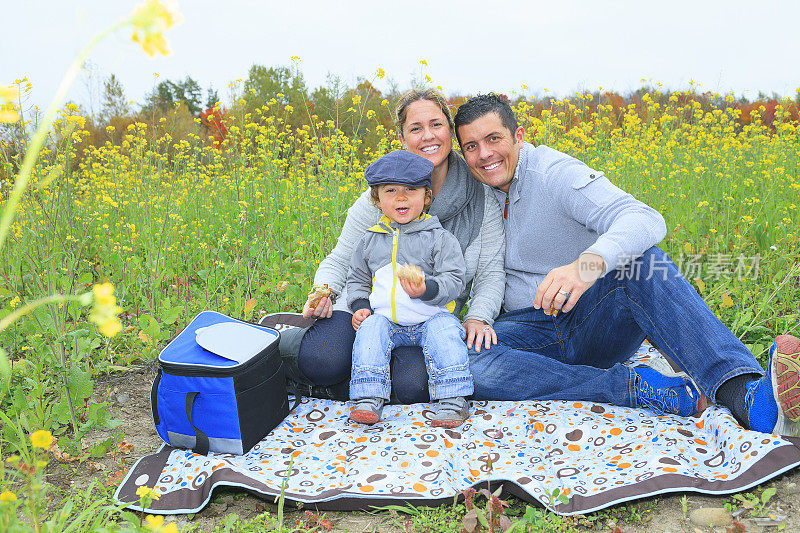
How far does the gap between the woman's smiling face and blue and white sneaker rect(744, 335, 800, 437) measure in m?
1.45

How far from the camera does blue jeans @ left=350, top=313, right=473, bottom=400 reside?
2324 millimetres

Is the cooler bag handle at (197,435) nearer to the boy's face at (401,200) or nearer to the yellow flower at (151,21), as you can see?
the boy's face at (401,200)

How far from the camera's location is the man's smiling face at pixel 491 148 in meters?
2.47

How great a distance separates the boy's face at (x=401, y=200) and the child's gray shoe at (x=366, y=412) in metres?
0.76

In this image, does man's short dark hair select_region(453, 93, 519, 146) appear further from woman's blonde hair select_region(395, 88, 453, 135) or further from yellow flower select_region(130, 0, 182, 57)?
yellow flower select_region(130, 0, 182, 57)

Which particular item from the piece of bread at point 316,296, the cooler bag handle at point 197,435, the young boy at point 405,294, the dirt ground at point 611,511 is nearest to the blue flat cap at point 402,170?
the young boy at point 405,294

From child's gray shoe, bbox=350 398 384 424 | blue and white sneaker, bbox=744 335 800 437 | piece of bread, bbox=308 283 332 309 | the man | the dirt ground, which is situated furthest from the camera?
piece of bread, bbox=308 283 332 309

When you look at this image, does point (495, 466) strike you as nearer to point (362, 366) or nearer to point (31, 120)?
point (362, 366)

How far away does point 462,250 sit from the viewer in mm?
2713

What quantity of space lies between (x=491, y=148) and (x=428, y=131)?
29 cm

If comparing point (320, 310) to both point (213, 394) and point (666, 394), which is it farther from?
point (666, 394)

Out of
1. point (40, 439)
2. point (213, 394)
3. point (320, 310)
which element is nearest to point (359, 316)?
point (320, 310)

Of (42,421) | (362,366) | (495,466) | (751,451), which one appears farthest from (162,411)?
(751,451)

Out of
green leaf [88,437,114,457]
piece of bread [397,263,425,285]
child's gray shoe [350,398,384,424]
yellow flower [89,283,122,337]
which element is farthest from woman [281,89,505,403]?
yellow flower [89,283,122,337]
